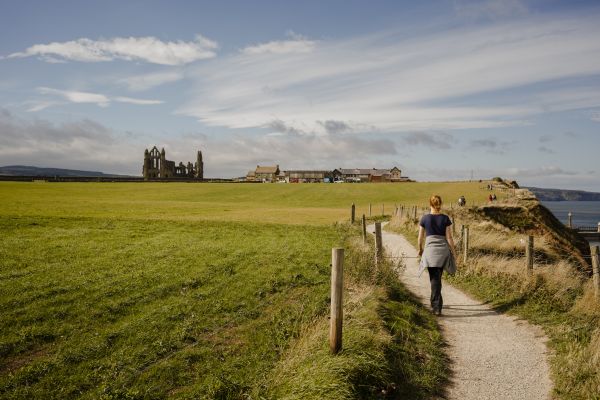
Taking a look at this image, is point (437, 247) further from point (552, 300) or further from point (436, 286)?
point (552, 300)

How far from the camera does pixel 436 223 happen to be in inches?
443

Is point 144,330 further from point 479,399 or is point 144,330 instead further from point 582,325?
point 582,325

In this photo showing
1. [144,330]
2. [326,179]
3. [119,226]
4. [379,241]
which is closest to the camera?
[144,330]

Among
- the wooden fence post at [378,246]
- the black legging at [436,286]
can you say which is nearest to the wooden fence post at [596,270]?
the black legging at [436,286]

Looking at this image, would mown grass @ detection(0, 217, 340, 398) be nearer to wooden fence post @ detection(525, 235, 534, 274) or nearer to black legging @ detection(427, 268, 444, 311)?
black legging @ detection(427, 268, 444, 311)

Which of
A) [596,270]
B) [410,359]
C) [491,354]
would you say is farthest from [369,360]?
[596,270]

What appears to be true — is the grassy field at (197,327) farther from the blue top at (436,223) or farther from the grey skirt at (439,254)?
the blue top at (436,223)

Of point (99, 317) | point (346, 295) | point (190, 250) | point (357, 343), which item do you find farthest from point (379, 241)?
point (190, 250)

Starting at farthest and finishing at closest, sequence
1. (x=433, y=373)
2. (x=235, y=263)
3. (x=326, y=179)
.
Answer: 1. (x=326, y=179)
2. (x=235, y=263)
3. (x=433, y=373)

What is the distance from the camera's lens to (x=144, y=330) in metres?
10.5

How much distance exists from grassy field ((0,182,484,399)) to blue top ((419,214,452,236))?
208cm

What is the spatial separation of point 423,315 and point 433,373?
3536 millimetres

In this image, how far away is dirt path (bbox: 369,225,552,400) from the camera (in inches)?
290

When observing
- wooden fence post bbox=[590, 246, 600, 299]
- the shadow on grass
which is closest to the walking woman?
the shadow on grass
